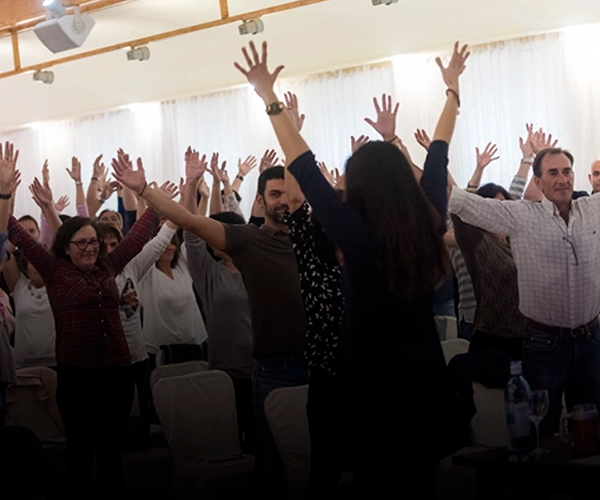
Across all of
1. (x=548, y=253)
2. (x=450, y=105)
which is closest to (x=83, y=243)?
(x=450, y=105)

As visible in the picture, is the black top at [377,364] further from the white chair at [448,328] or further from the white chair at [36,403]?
the white chair at [448,328]

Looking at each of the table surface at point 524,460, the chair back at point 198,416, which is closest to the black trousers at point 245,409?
the chair back at point 198,416

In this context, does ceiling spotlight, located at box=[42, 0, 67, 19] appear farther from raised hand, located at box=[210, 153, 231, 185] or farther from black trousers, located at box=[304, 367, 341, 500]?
black trousers, located at box=[304, 367, 341, 500]

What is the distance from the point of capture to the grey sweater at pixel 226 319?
4125 mm

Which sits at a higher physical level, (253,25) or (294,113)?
(253,25)

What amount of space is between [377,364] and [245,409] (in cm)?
203

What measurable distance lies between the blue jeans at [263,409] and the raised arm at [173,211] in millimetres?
494

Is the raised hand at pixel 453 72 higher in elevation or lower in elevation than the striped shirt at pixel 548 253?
higher

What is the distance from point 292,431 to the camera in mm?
3330

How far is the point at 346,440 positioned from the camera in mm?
2178

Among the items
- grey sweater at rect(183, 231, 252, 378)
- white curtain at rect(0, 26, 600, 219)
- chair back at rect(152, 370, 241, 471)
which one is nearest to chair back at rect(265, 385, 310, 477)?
chair back at rect(152, 370, 241, 471)

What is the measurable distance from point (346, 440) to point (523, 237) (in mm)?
1590

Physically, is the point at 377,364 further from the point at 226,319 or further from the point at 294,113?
the point at 226,319

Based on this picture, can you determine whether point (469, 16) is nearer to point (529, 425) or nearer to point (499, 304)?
point (499, 304)
